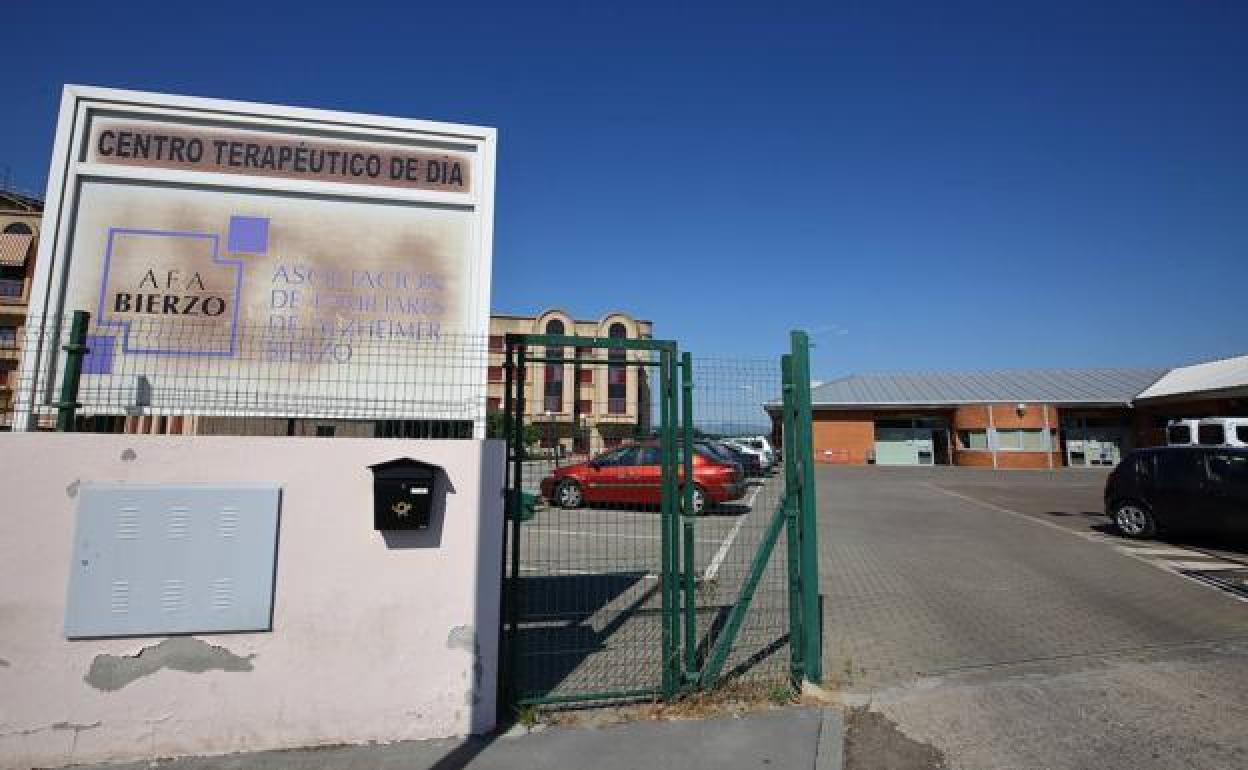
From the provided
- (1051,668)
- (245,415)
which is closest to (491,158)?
(245,415)

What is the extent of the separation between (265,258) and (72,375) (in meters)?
1.41

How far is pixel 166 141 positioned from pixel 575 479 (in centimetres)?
405

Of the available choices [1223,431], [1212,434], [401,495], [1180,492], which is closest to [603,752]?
[401,495]

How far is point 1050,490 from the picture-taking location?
2131 centimetres

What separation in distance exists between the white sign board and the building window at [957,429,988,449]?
3719 cm

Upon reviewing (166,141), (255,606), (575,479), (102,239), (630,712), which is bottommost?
(630,712)

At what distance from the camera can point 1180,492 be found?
10.0m

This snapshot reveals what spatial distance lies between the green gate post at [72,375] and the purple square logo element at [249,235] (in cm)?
107

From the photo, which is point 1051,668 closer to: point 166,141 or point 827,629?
point 827,629

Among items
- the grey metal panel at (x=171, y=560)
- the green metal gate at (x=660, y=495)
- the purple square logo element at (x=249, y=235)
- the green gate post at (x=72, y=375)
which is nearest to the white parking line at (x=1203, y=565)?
the green metal gate at (x=660, y=495)

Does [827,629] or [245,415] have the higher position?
[245,415]

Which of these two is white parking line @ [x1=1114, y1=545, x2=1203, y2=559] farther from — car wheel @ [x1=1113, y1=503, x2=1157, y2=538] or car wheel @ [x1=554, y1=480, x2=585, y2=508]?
car wheel @ [x1=554, y1=480, x2=585, y2=508]

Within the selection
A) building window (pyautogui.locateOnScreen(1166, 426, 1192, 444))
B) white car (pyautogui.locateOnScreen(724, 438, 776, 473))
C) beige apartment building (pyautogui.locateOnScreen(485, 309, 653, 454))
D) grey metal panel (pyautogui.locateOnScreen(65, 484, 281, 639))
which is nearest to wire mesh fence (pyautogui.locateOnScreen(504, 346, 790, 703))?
beige apartment building (pyautogui.locateOnScreen(485, 309, 653, 454))

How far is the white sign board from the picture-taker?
4387 mm
